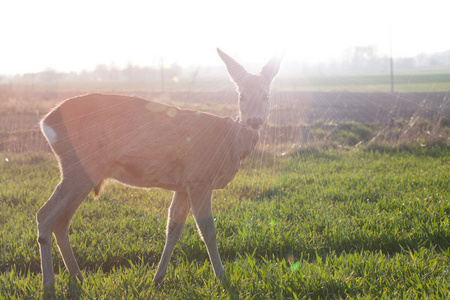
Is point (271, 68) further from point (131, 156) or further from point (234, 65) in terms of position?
point (131, 156)

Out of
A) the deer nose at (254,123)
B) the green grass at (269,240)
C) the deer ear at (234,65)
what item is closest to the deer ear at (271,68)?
the deer ear at (234,65)

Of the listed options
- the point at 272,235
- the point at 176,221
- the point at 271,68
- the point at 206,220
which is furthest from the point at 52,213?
the point at 271,68

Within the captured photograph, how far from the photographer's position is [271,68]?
14.0ft

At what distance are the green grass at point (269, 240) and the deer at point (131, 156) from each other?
0.33m

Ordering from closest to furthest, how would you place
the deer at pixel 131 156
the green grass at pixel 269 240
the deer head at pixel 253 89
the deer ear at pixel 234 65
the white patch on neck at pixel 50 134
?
the green grass at pixel 269 240 → the deer at pixel 131 156 → the white patch on neck at pixel 50 134 → the deer head at pixel 253 89 → the deer ear at pixel 234 65

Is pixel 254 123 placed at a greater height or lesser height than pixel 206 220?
greater

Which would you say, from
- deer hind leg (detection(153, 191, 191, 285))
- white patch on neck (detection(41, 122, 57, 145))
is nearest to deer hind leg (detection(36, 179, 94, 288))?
white patch on neck (detection(41, 122, 57, 145))

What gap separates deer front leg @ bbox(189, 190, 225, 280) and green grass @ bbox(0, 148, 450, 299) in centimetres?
12

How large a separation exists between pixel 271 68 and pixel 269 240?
1.92 m

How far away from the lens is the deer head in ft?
12.6

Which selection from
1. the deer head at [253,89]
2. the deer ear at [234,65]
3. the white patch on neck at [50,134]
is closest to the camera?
the white patch on neck at [50,134]

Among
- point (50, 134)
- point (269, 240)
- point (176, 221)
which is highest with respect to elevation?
point (50, 134)

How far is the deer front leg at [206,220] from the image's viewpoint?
360 cm

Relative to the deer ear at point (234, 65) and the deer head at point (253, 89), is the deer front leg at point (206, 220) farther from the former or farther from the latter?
the deer ear at point (234, 65)
